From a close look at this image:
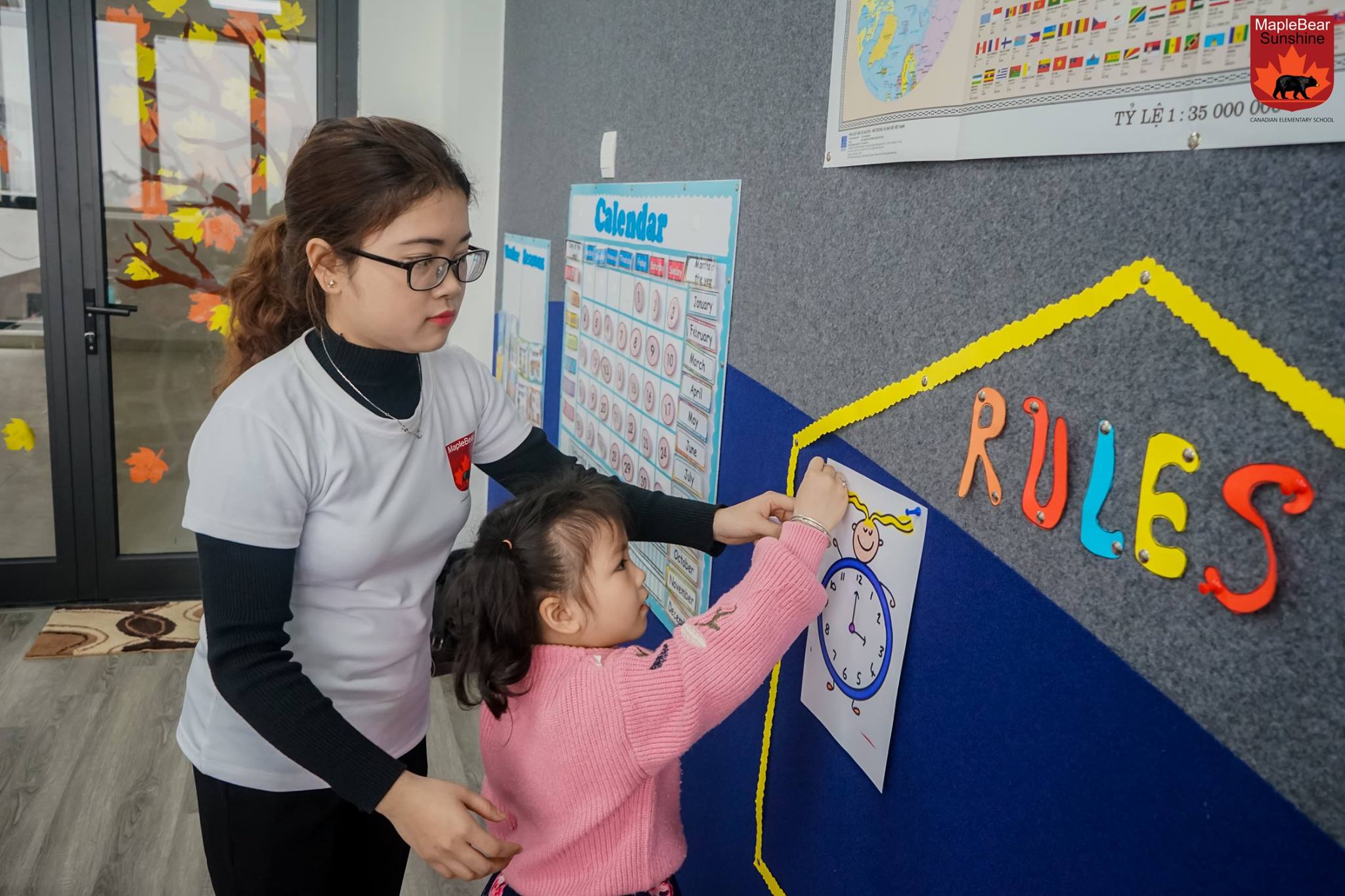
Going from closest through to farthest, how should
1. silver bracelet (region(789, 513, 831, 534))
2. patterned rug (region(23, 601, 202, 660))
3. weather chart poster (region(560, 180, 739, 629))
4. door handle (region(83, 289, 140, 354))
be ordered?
1. silver bracelet (region(789, 513, 831, 534))
2. weather chart poster (region(560, 180, 739, 629))
3. patterned rug (region(23, 601, 202, 660))
4. door handle (region(83, 289, 140, 354))

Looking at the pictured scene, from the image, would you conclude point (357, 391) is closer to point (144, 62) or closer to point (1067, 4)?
point (1067, 4)

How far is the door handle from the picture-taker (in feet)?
9.35

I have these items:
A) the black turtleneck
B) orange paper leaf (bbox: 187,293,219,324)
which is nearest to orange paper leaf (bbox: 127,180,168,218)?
orange paper leaf (bbox: 187,293,219,324)

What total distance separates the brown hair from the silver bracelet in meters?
0.49

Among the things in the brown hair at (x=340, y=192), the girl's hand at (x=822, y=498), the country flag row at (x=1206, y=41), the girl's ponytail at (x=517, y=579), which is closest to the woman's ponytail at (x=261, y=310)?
the brown hair at (x=340, y=192)

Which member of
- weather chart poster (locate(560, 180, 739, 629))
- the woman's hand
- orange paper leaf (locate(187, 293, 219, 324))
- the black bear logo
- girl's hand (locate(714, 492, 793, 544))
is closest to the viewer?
the black bear logo

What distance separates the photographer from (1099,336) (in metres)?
0.67

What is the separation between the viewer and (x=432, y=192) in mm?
1001

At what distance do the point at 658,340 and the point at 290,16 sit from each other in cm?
209

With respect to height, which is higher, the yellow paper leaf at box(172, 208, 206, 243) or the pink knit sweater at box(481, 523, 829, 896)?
the yellow paper leaf at box(172, 208, 206, 243)

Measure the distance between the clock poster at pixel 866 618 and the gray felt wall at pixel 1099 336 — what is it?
0.17 ft

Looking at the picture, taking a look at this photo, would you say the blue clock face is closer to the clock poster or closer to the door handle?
the clock poster

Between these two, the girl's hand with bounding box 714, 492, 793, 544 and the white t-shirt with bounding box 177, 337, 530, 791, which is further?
the girl's hand with bounding box 714, 492, 793, 544

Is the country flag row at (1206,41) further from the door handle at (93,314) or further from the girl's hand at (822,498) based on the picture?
the door handle at (93,314)
